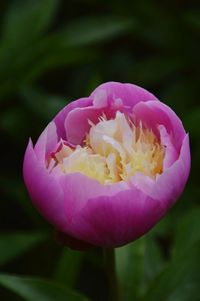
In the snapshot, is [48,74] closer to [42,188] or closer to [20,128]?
[20,128]

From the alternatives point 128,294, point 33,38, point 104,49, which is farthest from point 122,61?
point 128,294

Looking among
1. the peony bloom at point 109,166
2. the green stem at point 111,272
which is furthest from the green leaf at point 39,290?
the peony bloom at point 109,166

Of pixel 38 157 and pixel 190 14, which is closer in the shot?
pixel 38 157

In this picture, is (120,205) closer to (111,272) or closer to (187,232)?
(111,272)

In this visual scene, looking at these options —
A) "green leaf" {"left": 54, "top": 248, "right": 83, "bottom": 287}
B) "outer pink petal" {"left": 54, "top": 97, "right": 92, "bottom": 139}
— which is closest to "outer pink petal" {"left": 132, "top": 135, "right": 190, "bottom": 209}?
"outer pink petal" {"left": 54, "top": 97, "right": 92, "bottom": 139}

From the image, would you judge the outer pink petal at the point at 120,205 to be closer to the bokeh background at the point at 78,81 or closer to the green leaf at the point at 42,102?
the bokeh background at the point at 78,81

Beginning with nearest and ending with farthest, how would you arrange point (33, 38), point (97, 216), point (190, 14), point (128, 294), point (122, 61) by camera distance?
point (97, 216) → point (128, 294) → point (33, 38) → point (190, 14) → point (122, 61)

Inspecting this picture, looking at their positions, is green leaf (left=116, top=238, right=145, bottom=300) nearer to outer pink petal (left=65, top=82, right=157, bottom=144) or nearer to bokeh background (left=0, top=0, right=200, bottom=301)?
bokeh background (left=0, top=0, right=200, bottom=301)
